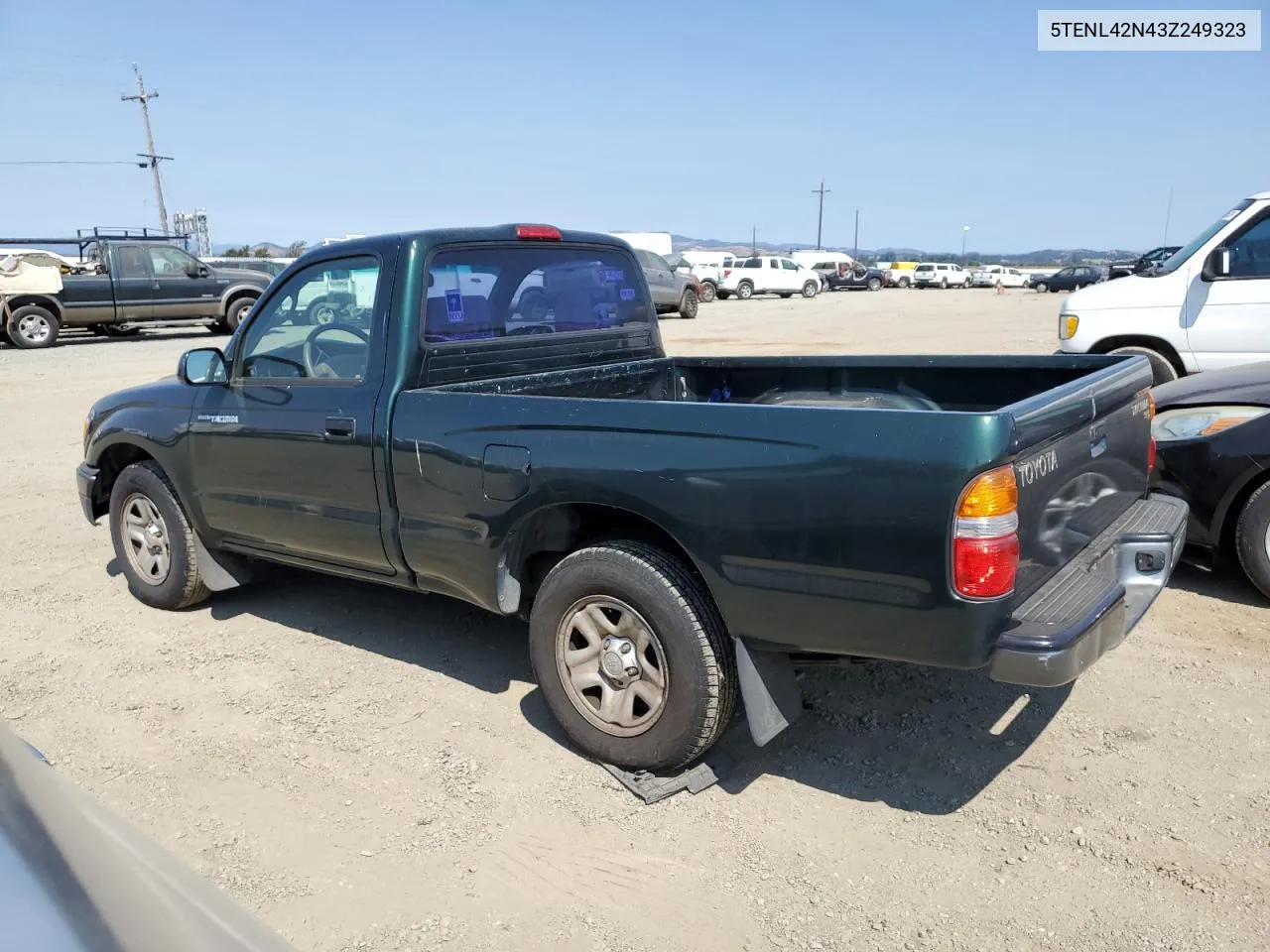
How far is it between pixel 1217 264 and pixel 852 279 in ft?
153

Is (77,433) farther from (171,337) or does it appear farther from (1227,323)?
(171,337)

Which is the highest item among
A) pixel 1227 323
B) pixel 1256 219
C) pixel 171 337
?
pixel 1256 219

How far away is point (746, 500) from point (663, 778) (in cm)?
107

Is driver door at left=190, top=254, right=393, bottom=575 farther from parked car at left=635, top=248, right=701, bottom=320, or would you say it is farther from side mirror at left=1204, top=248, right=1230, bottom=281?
parked car at left=635, top=248, right=701, bottom=320

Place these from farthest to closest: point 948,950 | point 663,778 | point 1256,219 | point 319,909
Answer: point 1256,219 → point 663,778 → point 319,909 → point 948,950

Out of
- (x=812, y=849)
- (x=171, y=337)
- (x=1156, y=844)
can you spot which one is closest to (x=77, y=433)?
(x=812, y=849)

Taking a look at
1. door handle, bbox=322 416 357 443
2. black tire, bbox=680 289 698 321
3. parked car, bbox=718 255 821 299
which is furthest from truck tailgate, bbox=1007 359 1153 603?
parked car, bbox=718 255 821 299

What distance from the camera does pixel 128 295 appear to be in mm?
19125

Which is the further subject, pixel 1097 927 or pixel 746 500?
pixel 746 500

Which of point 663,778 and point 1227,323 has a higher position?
point 1227,323

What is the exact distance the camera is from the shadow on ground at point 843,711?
3.41 metres

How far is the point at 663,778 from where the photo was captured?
11.1 feet

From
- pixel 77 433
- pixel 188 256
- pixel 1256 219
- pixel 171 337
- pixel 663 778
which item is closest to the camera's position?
pixel 663 778

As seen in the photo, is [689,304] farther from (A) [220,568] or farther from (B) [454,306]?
(B) [454,306]
